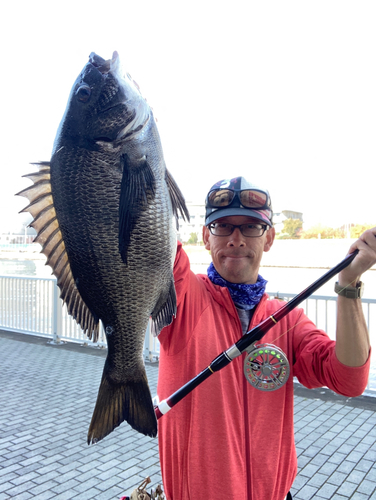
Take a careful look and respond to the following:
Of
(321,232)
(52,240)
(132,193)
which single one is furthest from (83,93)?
(321,232)

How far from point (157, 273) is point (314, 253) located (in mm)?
31703

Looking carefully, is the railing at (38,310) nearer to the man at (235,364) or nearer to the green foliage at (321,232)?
the man at (235,364)

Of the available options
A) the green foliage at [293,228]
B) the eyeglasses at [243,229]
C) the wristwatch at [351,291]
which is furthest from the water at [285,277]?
the green foliage at [293,228]

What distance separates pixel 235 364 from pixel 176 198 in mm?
910

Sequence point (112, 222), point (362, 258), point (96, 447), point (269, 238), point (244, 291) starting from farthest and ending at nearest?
point (96, 447), point (269, 238), point (244, 291), point (362, 258), point (112, 222)

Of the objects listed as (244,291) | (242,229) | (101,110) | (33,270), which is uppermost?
(101,110)

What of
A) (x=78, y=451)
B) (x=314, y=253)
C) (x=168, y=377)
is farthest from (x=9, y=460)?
(x=314, y=253)

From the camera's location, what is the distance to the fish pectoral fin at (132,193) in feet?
4.09

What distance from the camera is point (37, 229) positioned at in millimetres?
1316

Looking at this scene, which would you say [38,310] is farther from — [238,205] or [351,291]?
[351,291]

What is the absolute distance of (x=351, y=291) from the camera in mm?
1675

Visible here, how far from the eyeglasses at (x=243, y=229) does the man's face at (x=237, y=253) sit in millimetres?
15

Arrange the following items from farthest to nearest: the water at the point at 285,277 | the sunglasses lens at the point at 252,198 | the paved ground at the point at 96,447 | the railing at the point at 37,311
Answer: the water at the point at 285,277
the railing at the point at 37,311
the paved ground at the point at 96,447
the sunglasses lens at the point at 252,198

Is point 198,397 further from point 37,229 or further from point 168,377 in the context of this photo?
point 37,229
